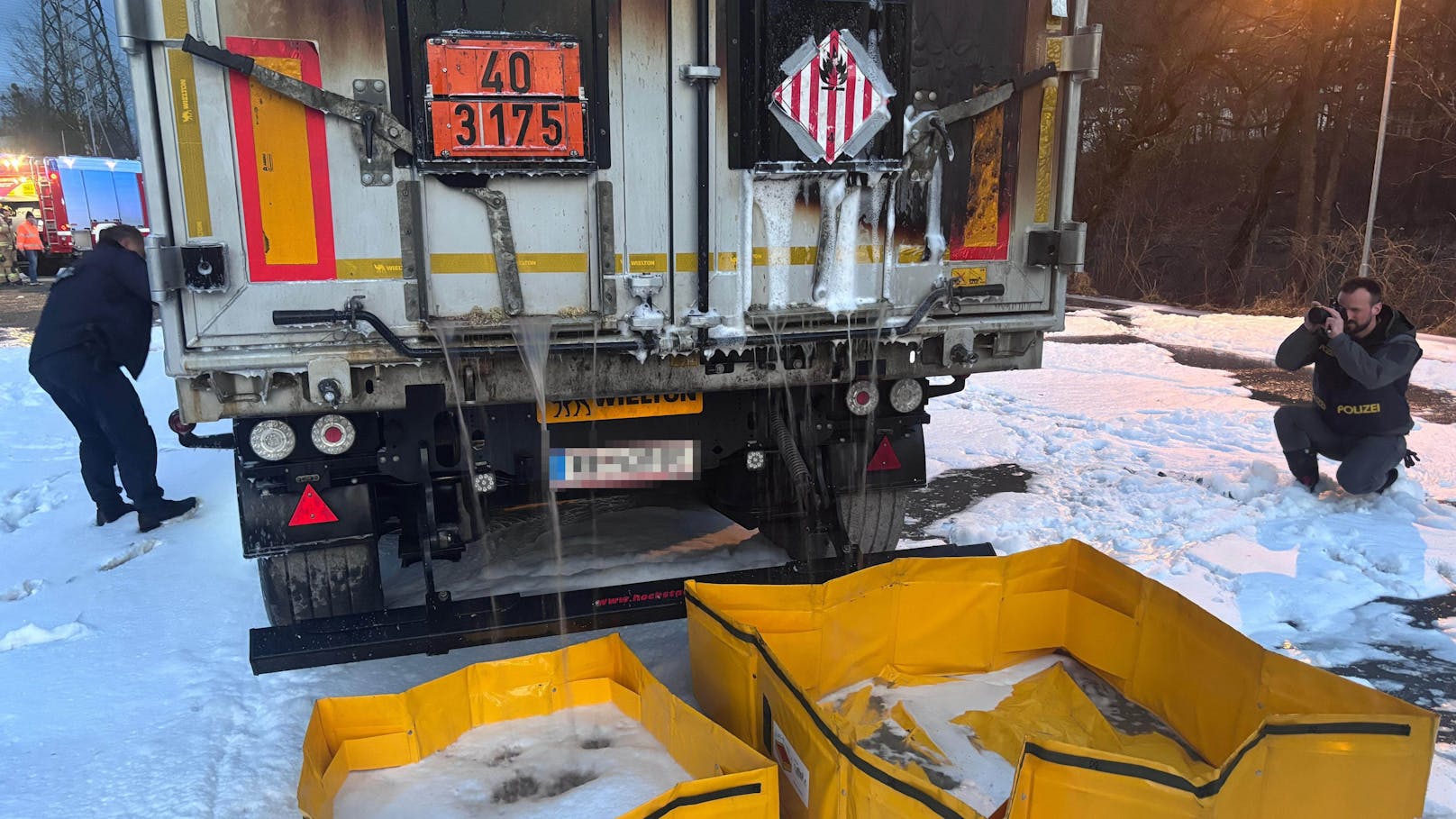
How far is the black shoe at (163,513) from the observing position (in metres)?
5.78

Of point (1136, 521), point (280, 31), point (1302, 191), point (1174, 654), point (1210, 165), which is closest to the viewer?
point (280, 31)

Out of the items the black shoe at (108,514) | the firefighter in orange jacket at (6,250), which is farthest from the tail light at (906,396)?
the firefighter in orange jacket at (6,250)

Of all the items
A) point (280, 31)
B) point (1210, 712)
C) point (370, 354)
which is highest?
point (280, 31)

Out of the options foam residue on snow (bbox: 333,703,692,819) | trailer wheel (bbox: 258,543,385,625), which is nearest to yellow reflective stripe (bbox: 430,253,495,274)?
trailer wheel (bbox: 258,543,385,625)

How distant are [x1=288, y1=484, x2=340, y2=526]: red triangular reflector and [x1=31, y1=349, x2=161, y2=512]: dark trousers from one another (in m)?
2.85

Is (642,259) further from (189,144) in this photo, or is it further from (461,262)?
(189,144)

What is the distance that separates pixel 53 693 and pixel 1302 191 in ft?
79.8

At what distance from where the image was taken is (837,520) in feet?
14.4

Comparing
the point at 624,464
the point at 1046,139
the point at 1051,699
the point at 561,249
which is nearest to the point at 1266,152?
the point at 1046,139

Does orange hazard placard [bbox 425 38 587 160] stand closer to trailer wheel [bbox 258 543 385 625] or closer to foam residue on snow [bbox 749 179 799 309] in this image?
foam residue on snow [bbox 749 179 799 309]

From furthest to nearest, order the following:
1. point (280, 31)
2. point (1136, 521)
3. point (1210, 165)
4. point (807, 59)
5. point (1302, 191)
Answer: point (1210, 165) → point (1302, 191) → point (1136, 521) → point (807, 59) → point (280, 31)

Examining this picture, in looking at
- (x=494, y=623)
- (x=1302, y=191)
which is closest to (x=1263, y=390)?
(x=494, y=623)

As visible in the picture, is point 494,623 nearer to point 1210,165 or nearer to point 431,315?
point 431,315

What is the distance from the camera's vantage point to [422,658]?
4.21 m
